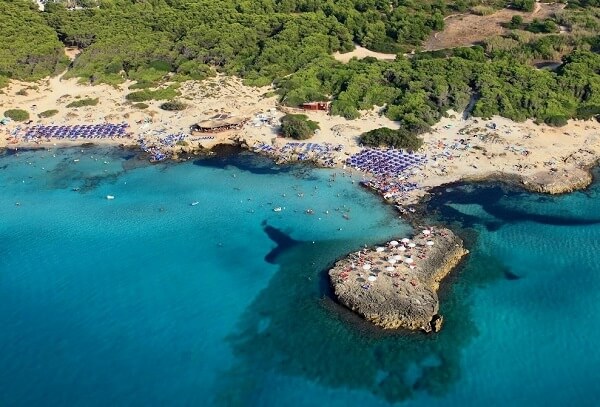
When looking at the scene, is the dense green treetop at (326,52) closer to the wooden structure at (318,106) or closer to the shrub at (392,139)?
the wooden structure at (318,106)

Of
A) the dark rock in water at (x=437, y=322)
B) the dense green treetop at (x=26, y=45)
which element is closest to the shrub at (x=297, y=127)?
the dark rock in water at (x=437, y=322)

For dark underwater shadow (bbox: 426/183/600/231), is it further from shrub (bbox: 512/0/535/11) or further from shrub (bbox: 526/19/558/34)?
shrub (bbox: 512/0/535/11)

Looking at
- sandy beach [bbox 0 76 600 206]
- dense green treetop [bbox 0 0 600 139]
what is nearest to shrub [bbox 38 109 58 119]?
sandy beach [bbox 0 76 600 206]

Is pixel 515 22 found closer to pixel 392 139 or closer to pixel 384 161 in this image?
pixel 392 139

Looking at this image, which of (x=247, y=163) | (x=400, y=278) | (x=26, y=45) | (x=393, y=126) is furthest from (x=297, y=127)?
Answer: (x=26, y=45)

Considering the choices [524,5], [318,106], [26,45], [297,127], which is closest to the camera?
[297,127]

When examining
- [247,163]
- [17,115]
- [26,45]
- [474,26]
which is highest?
[26,45]
